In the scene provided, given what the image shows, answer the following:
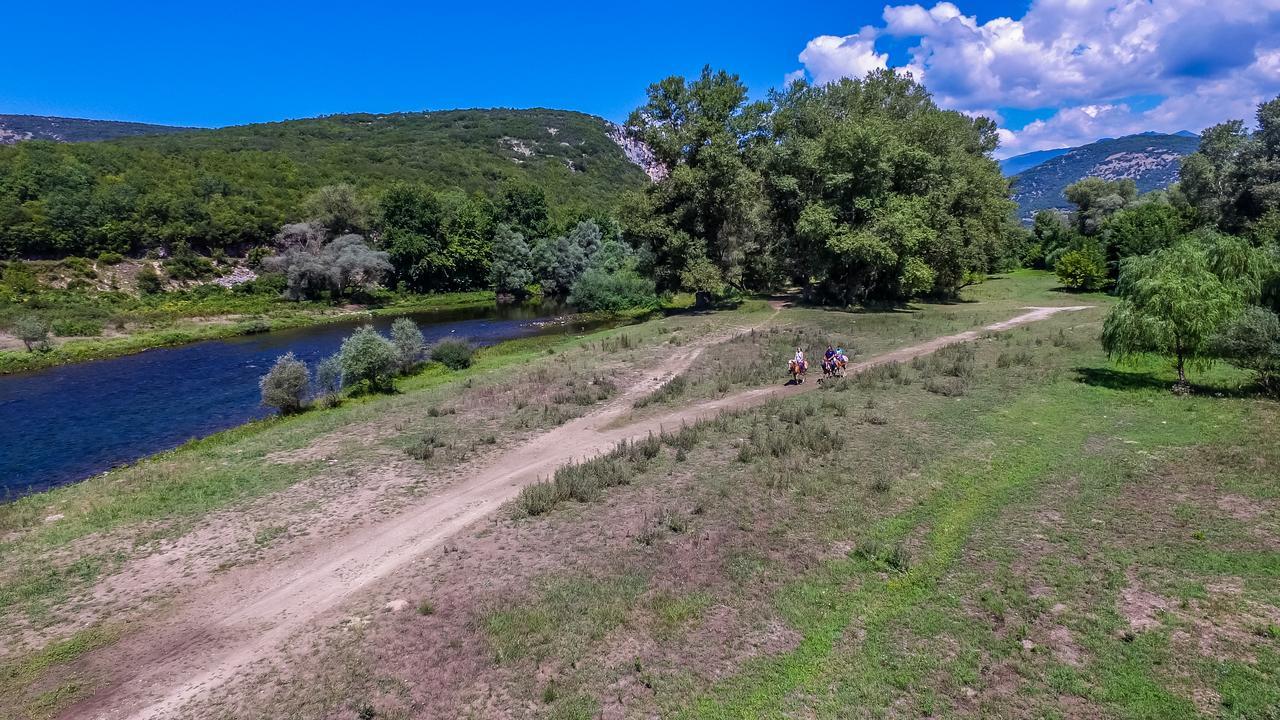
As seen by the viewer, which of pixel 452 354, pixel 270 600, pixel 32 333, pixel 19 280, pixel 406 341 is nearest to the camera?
pixel 270 600

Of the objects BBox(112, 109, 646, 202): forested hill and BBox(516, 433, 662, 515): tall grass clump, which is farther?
BBox(112, 109, 646, 202): forested hill

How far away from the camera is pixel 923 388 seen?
25688mm

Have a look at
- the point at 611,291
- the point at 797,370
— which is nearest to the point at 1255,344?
the point at 797,370

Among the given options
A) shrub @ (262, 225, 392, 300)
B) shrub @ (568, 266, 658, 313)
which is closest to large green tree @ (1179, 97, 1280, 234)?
shrub @ (568, 266, 658, 313)

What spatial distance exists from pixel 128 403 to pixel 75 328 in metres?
30.6

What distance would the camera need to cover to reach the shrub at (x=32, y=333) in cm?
4550

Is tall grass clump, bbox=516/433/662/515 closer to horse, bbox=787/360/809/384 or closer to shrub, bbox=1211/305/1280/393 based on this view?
horse, bbox=787/360/809/384

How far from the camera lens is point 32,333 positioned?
150 ft

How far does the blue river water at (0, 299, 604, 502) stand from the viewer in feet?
78.5

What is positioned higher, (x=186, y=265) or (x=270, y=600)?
(x=186, y=265)

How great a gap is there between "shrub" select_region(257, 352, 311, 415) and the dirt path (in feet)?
45.5

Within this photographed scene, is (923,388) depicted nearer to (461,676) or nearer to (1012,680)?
(1012,680)

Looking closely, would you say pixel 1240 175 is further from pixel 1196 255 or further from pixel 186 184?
pixel 186 184

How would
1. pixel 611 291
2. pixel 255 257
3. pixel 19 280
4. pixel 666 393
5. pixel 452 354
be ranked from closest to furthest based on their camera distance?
pixel 666 393, pixel 452 354, pixel 19 280, pixel 611 291, pixel 255 257
